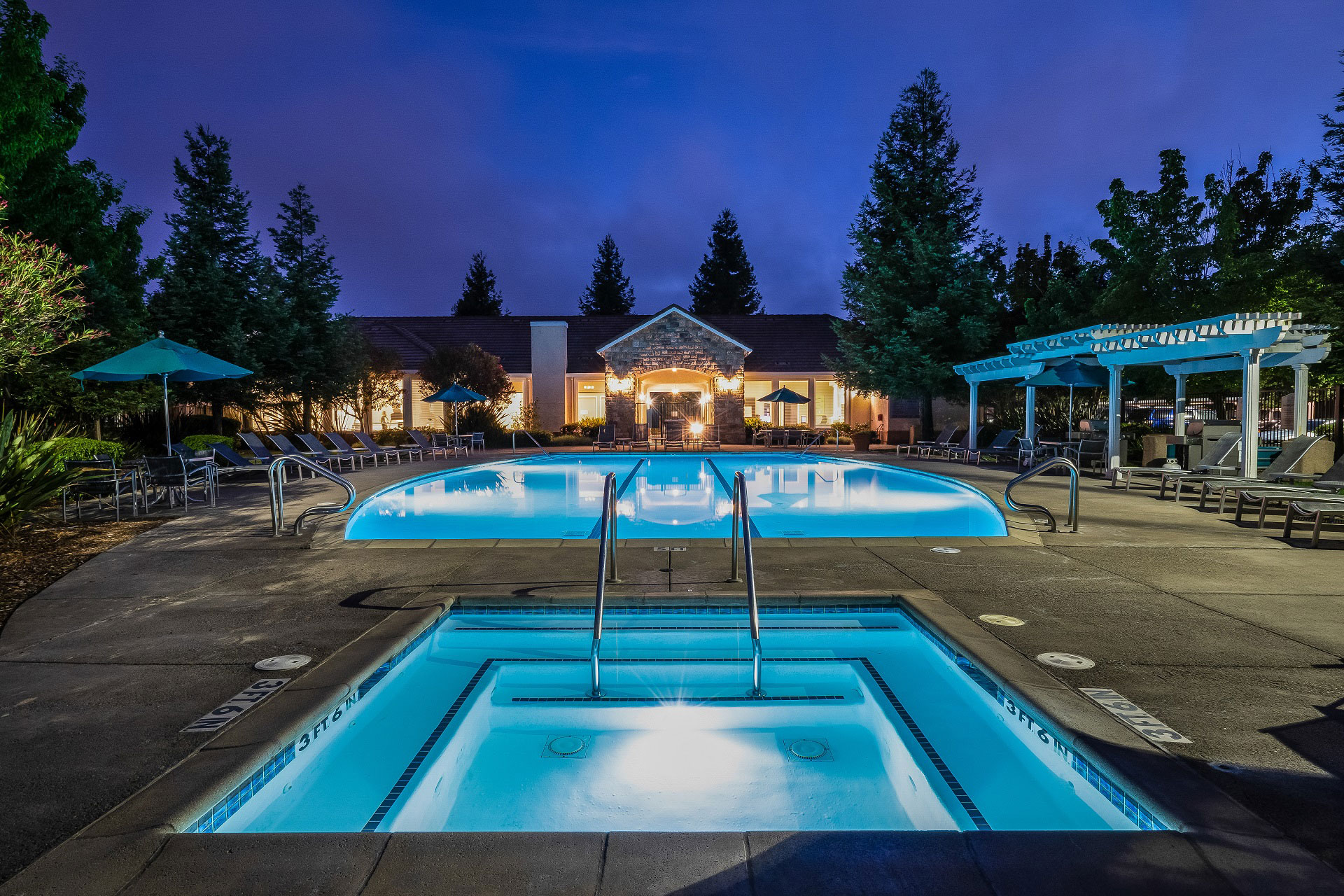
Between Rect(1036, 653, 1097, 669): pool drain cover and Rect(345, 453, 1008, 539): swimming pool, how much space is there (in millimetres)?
3676

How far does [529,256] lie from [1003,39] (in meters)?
116

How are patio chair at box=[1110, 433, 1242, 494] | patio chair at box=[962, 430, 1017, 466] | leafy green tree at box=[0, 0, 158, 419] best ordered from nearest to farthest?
patio chair at box=[1110, 433, 1242, 494], leafy green tree at box=[0, 0, 158, 419], patio chair at box=[962, 430, 1017, 466]

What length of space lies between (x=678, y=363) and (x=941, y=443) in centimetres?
1138

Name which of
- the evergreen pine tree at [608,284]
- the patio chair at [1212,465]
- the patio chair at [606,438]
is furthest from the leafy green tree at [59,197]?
the evergreen pine tree at [608,284]

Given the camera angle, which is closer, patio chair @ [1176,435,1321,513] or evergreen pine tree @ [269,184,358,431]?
patio chair @ [1176,435,1321,513]

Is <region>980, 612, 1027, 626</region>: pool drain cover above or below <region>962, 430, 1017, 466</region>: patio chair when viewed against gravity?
below

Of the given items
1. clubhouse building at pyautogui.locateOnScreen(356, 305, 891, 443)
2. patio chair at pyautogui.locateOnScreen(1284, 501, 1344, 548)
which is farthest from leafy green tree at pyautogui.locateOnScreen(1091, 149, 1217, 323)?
patio chair at pyautogui.locateOnScreen(1284, 501, 1344, 548)

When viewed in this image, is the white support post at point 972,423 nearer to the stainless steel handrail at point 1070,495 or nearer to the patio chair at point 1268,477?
the patio chair at point 1268,477

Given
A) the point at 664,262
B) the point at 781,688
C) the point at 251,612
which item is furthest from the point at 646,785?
the point at 664,262

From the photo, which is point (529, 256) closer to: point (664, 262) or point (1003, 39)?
point (664, 262)

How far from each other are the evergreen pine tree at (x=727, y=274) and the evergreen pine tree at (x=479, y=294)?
56.1 ft

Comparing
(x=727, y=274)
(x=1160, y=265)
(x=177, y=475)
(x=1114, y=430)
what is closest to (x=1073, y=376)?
(x=1114, y=430)

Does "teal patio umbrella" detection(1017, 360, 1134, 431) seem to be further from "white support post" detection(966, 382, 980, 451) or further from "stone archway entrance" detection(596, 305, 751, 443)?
"stone archway entrance" detection(596, 305, 751, 443)

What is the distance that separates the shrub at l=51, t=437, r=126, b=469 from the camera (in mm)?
11992
